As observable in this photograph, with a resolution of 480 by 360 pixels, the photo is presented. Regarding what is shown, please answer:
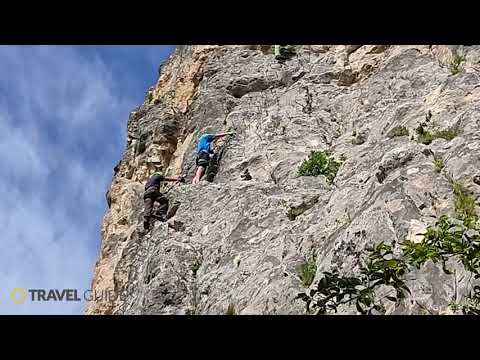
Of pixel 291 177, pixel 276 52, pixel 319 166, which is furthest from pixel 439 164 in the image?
pixel 276 52

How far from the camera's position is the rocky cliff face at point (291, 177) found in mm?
10391

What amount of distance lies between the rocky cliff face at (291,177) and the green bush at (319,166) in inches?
11.7

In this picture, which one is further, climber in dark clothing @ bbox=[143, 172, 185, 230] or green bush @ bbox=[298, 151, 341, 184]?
climber in dark clothing @ bbox=[143, 172, 185, 230]

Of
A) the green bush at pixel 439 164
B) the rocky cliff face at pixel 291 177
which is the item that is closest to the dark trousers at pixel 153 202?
the rocky cliff face at pixel 291 177

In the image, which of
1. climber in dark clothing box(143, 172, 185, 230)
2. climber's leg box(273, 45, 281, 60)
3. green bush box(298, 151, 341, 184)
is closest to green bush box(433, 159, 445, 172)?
green bush box(298, 151, 341, 184)

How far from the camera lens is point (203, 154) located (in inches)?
696

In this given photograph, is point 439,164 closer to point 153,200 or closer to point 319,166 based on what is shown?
point 319,166

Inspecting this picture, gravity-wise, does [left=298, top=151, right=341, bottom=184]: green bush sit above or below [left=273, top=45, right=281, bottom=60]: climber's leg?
below

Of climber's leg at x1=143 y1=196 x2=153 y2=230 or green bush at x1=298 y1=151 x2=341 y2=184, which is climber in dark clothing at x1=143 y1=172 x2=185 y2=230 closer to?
climber's leg at x1=143 y1=196 x2=153 y2=230

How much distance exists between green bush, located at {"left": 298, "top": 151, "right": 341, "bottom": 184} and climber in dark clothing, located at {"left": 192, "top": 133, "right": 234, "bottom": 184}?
3.32 metres

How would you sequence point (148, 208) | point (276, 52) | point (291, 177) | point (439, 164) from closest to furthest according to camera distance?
point (439, 164) < point (291, 177) < point (148, 208) < point (276, 52)

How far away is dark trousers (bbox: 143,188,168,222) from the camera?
17.1m

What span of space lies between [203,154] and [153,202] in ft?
5.73
